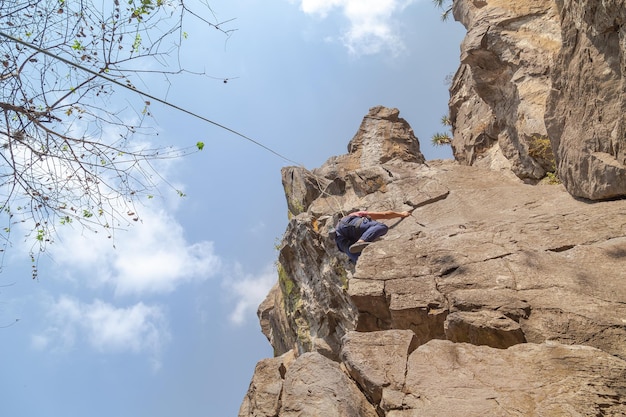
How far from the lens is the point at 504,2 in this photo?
13.4 meters

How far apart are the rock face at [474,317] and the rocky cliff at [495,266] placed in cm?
2

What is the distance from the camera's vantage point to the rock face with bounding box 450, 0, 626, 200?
24.1ft

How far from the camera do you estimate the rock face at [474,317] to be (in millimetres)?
4578

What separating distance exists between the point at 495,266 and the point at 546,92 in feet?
21.5

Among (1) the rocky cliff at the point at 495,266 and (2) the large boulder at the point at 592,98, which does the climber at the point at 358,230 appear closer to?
(1) the rocky cliff at the point at 495,266

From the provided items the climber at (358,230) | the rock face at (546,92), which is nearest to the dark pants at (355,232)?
the climber at (358,230)

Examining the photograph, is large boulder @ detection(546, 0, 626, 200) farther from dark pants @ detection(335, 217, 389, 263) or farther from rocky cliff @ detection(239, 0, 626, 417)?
dark pants @ detection(335, 217, 389, 263)

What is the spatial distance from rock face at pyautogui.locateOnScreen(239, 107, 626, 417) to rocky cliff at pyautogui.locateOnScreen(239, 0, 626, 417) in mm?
20

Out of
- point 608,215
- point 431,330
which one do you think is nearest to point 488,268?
point 431,330

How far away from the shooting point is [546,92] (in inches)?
451

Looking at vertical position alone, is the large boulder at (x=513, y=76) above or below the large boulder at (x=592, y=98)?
above

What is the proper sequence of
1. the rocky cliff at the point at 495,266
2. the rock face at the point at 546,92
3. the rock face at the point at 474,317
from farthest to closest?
the rock face at the point at 546,92 → the rocky cliff at the point at 495,266 → the rock face at the point at 474,317

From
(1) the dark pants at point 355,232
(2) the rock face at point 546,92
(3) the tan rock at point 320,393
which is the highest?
(2) the rock face at point 546,92

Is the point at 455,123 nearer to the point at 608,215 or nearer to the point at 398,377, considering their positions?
the point at 608,215
